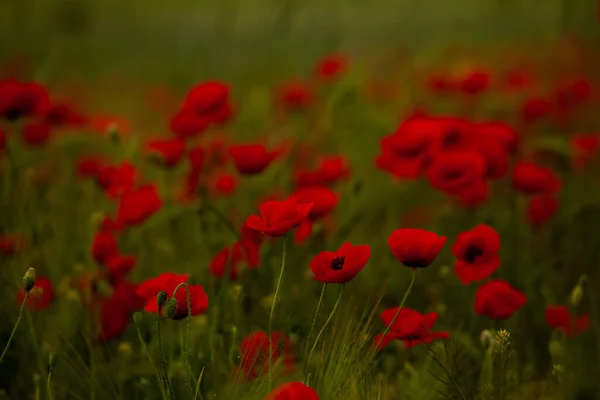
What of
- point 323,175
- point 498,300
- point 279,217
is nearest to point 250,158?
point 323,175

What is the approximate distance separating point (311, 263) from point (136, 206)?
1.56ft

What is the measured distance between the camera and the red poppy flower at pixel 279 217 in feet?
2.62

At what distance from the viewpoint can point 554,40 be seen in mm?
3348

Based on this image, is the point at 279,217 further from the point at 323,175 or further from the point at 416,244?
the point at 323,175

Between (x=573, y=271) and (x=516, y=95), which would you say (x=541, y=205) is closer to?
(x=573, y=271)

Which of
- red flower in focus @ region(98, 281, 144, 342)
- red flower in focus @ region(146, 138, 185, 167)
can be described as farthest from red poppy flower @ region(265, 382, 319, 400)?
red flower in focus @ region(146, 138, 185, 167)

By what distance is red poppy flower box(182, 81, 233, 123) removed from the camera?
4.51 ft

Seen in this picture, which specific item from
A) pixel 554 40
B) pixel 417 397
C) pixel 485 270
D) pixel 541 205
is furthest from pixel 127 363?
pixel 554 40

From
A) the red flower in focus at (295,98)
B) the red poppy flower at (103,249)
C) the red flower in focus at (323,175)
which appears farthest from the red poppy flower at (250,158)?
the red flower in focus at (295,98)

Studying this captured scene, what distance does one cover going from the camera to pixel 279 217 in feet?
2.70

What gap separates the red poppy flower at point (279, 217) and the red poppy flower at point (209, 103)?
592 millimetres

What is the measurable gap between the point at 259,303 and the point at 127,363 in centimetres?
24

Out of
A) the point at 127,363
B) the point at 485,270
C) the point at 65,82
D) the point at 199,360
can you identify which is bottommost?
the point at 65,82

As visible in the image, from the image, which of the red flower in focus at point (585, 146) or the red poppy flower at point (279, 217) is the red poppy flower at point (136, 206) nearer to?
the red poppy flower at point (279, 217)
